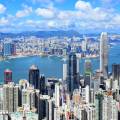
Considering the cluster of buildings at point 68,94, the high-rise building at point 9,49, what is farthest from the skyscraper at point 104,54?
the high-rise building at point 9,49

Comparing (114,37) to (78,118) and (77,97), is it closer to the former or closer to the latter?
(77,97)

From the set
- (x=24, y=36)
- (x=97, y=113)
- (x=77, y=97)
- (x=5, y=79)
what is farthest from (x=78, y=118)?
(x=24, y=36)

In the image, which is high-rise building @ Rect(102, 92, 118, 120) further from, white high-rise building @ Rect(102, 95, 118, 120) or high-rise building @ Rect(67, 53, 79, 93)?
high-rise building @ Rect(67, 53, 79, 93)

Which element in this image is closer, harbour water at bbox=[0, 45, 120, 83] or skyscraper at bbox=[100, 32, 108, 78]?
harbour water at bbox=[0, 45, 120, 83]

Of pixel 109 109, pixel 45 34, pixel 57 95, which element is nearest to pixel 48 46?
pixel 45 34

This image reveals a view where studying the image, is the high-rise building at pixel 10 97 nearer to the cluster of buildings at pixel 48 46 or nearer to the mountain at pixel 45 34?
the mountain at pixel 45 34

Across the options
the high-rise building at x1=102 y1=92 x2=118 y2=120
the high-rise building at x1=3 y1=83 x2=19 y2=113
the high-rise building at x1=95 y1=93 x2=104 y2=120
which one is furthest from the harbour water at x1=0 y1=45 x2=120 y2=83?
the high-rise building at x1=102 y1=92 x2=118 y2=120

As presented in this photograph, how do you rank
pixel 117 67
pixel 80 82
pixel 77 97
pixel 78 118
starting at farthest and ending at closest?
pixel 117 67 → pixel 80 82 → pixel 77 97 → pixel 78 118
